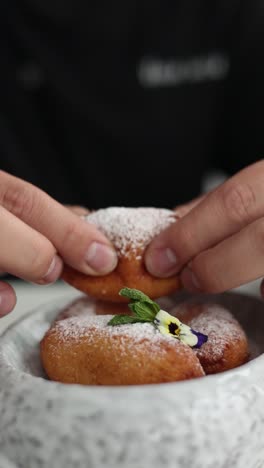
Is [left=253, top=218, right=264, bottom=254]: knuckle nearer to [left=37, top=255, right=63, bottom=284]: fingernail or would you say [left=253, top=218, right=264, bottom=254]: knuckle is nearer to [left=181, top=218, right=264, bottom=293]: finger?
[left=181, top=218, right=264, bottom=293]: finger

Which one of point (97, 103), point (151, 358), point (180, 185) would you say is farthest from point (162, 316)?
point (180, 185)

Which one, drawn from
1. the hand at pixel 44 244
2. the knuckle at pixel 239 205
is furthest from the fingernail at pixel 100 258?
the knuckle at pixel 239 205

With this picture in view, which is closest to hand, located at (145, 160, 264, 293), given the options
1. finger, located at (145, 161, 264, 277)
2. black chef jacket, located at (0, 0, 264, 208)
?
finger, located at (145, 161, 264, 277)

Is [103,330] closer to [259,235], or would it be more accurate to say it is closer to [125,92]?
[259,235]

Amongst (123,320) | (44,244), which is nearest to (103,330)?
(123,320)

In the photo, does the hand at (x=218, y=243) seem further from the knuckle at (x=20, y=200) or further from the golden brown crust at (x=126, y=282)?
the knuckle at (x=20, y=200)

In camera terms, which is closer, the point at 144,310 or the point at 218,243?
the point at 144,310
